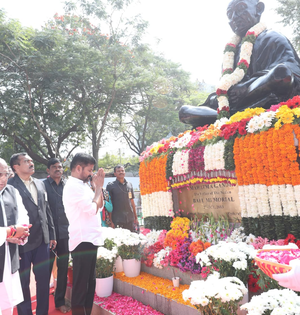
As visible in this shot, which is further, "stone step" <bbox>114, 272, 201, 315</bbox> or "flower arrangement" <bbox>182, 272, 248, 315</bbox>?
"stone step" <bbox>114, 272, 201, 315</bbox>

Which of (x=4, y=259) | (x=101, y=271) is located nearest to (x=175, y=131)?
(x=101, y=271)

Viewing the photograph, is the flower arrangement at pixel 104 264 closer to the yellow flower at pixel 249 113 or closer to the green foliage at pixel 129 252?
the green foliage at pixel 129 252

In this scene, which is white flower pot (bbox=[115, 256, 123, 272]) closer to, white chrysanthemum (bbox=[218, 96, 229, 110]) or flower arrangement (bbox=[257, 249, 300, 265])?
white chrysanthemum (bbox=[218, 96, 229, 110])

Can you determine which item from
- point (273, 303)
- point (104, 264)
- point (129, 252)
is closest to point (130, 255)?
point (129, 252)

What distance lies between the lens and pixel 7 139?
1323 centimetres

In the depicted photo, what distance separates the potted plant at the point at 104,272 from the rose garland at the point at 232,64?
2.66 m

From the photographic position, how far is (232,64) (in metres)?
5.12

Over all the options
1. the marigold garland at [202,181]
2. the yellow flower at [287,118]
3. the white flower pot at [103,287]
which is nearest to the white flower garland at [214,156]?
the marigold garland at [202,181]

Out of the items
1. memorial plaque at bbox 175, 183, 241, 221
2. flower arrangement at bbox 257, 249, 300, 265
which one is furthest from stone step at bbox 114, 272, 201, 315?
flower arrangement at bbox 257, 249, 300, 265

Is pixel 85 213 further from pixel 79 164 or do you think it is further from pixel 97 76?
pixel 97 76

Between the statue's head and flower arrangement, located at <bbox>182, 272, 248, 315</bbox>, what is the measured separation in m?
4.30

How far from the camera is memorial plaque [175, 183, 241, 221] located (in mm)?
3869

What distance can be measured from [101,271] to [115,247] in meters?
0.37

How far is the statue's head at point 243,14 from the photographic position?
4.92 meters
